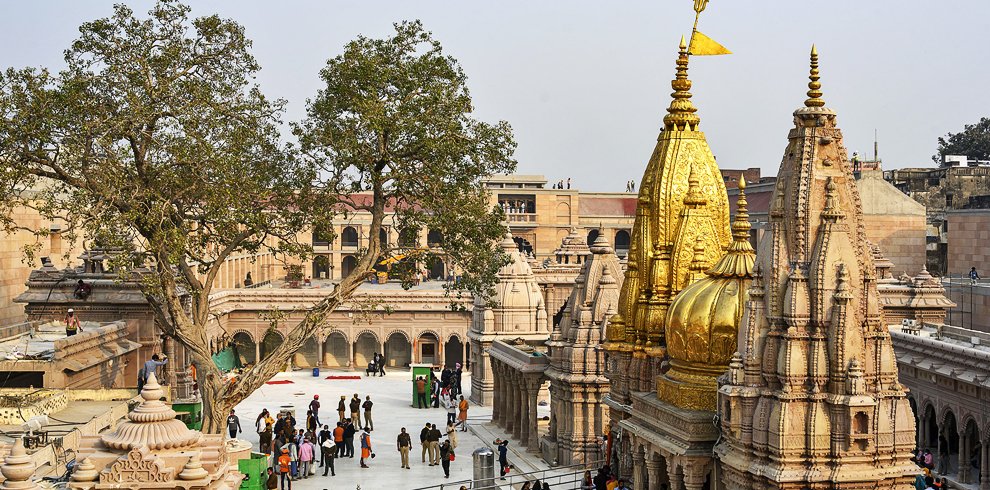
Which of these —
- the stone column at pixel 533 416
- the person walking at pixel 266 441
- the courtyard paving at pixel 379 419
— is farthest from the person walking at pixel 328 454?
the stone column at pixel 533 416

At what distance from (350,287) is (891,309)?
1913 cm

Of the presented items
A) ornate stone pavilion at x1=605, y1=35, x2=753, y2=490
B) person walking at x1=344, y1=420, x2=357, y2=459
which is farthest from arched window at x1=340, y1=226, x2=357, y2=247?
ornate stone pavilion at x1=605, y1=35, x2=753, y2=490

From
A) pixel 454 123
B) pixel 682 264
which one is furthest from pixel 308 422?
pixel 682 264

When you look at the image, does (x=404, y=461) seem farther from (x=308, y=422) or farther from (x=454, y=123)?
(x=454, y=123)

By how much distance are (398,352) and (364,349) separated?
1.60 metres

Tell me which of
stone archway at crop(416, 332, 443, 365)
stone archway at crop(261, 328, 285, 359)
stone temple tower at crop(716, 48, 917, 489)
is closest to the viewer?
stone temple tower at crop(716, 48, 917, 489)

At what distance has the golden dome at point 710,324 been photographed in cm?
2331

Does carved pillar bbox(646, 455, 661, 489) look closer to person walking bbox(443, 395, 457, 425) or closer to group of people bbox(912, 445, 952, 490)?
group of people bbox(912, 445, 952, 490)

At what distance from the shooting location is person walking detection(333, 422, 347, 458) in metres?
38.8

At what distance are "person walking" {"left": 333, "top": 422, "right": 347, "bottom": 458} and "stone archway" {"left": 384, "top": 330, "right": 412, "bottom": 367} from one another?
26193 mm

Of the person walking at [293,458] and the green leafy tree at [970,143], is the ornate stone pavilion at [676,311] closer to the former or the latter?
the person walking at [293,458]

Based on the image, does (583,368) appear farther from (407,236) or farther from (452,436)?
(452,436)

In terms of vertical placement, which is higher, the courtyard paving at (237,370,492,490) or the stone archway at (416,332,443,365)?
the stone archway at (416,332,443,365)

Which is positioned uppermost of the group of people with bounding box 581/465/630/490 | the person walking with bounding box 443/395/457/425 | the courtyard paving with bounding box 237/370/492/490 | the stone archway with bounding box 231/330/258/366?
the stone archway with bounding box 231/330/258/366
